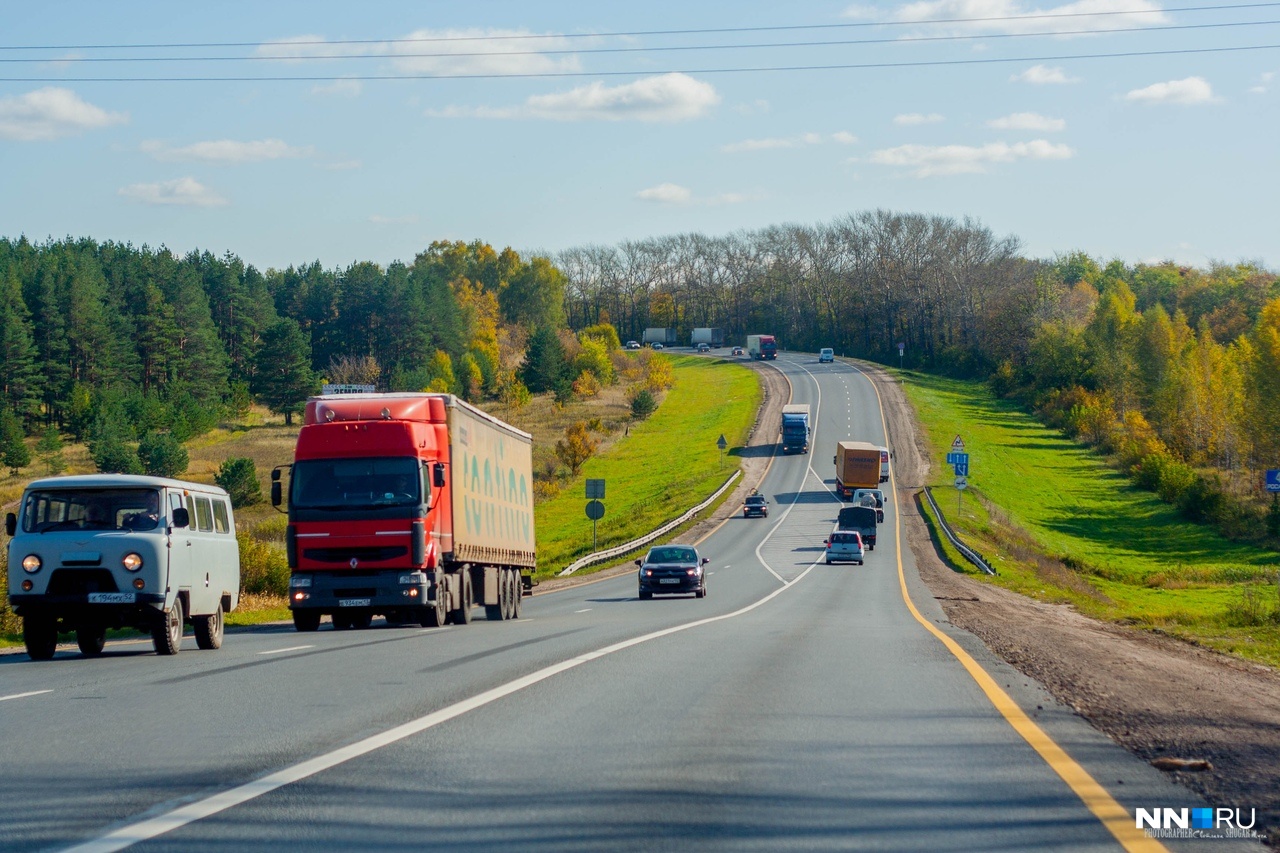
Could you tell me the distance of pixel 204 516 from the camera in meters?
17.8

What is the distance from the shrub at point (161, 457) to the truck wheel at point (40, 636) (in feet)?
220

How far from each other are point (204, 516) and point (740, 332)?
17664 centimetres

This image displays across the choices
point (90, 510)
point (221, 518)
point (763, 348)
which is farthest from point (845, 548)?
point (763, 348)

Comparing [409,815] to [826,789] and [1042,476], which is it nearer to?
[826,789]

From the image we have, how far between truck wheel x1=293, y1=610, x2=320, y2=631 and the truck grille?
108cm

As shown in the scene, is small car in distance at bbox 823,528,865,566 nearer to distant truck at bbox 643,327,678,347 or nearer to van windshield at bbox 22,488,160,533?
van windshield at bbox 22,488,160,533

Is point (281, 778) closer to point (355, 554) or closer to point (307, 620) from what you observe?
point (355, 554)

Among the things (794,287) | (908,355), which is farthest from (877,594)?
(794,287)

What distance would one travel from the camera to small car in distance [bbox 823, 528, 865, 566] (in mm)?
51781

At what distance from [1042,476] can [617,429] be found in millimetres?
37971

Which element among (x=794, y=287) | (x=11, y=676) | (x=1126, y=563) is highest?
(x=794, y=287)

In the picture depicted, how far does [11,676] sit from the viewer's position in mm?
13570

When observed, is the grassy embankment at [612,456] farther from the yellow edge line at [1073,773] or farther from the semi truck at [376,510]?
the yellow edge line at [1073,773]

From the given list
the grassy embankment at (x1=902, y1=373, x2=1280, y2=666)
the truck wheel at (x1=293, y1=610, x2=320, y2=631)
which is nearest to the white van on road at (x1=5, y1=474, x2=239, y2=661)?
the truck wheel at (x1=293, y1=610, x2=320, y2=631)
